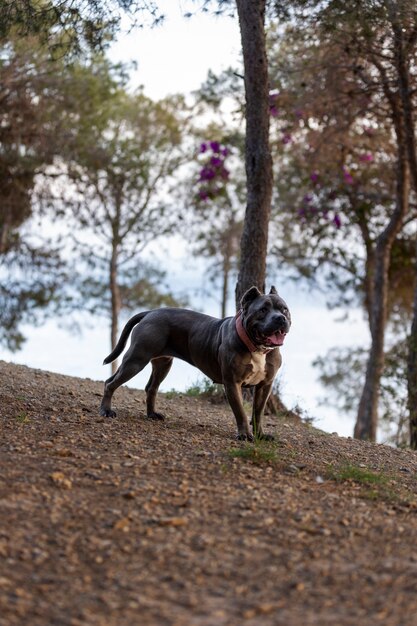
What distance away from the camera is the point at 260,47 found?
9.82 meters

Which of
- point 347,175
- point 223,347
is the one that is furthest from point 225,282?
point 223,347

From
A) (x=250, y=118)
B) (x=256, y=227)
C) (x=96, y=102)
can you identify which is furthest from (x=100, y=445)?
(x=96, y=102)

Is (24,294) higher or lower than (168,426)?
higher

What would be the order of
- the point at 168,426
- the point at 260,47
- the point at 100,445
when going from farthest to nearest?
the point at 260,47
the point at 168,426
the point at 100,445

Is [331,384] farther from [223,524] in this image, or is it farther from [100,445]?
[223,524]

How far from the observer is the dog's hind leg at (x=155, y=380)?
7871mm

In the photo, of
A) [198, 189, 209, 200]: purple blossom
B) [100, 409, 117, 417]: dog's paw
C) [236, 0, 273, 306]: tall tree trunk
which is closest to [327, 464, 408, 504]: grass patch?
[100, 409, 117, 417]: dog's paw

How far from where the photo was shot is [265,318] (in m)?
6.55

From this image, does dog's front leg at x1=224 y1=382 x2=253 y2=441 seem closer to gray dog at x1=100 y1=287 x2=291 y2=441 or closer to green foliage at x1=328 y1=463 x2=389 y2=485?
gray dog at x1=100 y1=287 x2=291 y2=441

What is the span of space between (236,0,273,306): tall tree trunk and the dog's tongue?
10.6ft

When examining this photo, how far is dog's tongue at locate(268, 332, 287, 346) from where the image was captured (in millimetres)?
6513

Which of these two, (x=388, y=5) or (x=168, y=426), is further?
(x=388, y=5)

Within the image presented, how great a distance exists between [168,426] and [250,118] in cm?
430

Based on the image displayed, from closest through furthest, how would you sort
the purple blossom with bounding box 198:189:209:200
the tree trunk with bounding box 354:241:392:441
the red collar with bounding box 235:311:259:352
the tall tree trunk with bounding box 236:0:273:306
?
the red collar with bounding box 235:311:259:352
the tall tree trunk with bounding box 236:0:273:306
the purple blossom with bounding box 198:189:209:200
the tree trunk with bounding box 354:241:392:441
